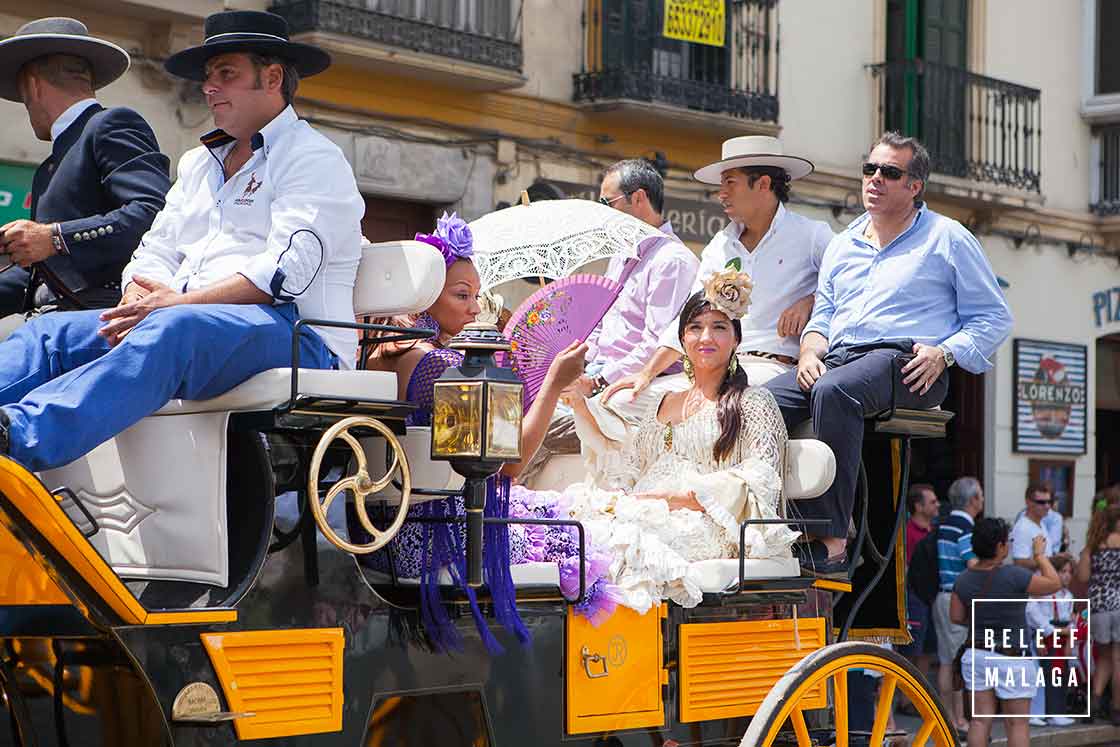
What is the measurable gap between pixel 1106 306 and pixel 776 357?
44.3ft

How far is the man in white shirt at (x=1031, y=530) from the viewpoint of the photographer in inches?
492

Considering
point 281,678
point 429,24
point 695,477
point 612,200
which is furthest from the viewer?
point 429,24

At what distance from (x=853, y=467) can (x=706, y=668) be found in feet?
3.17

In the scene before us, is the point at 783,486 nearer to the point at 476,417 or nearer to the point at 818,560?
the point at 818,560

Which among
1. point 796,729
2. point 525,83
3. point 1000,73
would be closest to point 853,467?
point 796,729

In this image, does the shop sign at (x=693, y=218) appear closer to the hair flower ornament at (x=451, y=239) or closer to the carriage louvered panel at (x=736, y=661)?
the carriage louvered panel at (x=736, y=661)

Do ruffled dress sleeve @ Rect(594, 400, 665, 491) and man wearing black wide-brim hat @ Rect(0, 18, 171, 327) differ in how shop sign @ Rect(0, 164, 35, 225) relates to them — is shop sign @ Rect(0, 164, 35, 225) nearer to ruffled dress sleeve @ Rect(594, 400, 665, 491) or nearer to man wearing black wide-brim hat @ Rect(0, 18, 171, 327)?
man wearing black wide-brim hat @ Rect(0, 18, 171, 327)

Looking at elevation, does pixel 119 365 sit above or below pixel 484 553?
above

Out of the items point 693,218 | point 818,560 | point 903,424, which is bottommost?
point 818,560

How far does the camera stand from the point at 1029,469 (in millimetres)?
17500

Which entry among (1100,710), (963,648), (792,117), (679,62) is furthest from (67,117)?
(792,117)

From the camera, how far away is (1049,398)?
696 inches

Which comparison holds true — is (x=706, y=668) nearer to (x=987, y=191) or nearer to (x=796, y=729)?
(x=796, y=729)

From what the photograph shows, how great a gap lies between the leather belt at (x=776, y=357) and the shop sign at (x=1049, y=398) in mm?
11511
